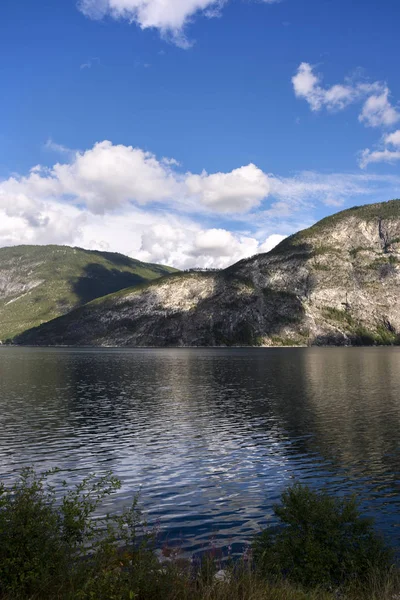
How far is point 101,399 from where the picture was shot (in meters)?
73.4

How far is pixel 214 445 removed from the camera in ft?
139

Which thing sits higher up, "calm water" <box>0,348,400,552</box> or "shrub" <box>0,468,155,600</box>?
"shrub" <box>0,468,155,600</box>

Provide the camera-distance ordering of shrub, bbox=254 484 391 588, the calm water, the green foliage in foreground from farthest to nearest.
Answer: the calm water, shrub, bbox=254 484 391 588, the green foliage in foreground

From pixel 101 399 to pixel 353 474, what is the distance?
161ft

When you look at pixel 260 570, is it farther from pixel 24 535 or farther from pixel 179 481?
pixel 179 481

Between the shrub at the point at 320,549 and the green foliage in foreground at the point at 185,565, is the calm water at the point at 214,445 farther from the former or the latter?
the green foliage in foreground at the point at 185,565

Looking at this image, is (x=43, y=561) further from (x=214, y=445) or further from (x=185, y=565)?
(x=214, y=445)

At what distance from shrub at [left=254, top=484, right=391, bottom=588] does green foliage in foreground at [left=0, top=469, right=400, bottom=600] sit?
0.04m

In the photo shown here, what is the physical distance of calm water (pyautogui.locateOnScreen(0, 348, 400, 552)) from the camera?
26.8 meters

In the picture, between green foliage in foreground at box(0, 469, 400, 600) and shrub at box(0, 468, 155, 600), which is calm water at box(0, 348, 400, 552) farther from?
shrub at box(0, 468, 155, 600)

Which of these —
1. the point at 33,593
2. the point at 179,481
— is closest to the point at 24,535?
the point at 33,593

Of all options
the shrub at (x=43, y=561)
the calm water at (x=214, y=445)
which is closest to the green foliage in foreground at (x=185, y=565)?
the shrub at (x=43, y=561)

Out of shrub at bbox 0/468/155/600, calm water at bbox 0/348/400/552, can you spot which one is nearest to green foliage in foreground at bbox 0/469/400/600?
shrub at bbox 0/468/155/600

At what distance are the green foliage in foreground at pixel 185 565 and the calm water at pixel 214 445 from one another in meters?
3.82
